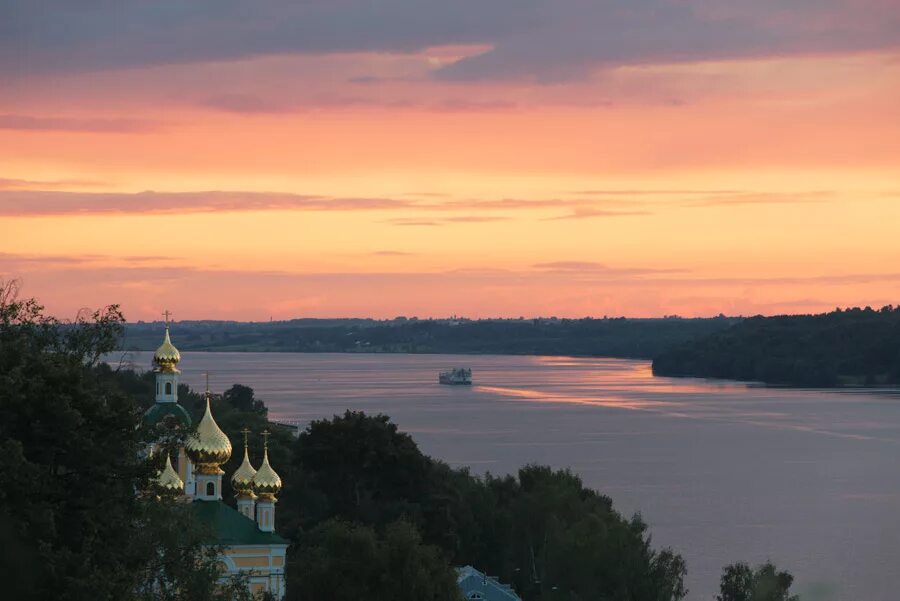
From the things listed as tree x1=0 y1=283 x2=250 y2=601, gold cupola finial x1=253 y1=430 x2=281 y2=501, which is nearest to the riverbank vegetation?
tree x1=0 y1=283 x2=250 y2=601

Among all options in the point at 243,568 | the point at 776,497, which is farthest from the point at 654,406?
the point at 243,568

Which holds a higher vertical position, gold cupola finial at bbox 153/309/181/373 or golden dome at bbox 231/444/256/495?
gold cupola finial at bbox 153/309/181/373

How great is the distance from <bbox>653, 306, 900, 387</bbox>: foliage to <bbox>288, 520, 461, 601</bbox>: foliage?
439 feet

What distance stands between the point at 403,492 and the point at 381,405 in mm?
79352

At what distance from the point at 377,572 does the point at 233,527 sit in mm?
4650

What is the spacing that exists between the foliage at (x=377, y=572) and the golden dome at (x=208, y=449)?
4793 mm

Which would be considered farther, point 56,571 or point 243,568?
point 243,568

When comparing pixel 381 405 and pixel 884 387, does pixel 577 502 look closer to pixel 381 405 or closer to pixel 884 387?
pixel 381 405

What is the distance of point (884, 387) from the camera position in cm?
15350

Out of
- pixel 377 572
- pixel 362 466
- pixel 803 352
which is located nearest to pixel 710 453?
pixel 362 466

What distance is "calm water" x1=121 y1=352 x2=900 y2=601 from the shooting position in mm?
51781

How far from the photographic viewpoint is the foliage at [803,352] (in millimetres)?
158500

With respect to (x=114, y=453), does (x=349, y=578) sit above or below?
below

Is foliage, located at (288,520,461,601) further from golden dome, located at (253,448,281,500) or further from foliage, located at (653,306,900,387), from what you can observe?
foliage, located at (653,306,900,387)
